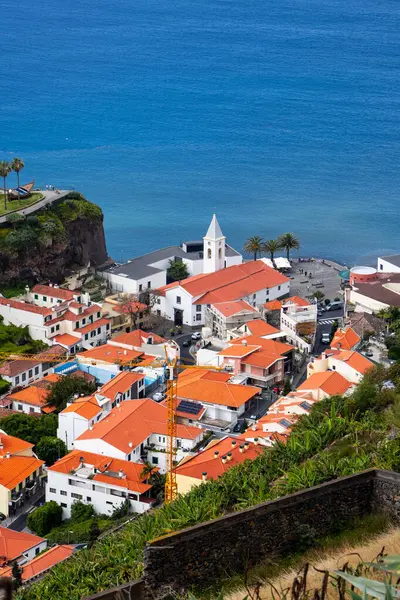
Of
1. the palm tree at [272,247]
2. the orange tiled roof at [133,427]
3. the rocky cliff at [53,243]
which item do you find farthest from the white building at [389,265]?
the orange tiled roof at [133,427]

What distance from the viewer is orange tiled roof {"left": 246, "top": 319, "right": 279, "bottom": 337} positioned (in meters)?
38.6

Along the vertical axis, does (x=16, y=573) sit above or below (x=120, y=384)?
above

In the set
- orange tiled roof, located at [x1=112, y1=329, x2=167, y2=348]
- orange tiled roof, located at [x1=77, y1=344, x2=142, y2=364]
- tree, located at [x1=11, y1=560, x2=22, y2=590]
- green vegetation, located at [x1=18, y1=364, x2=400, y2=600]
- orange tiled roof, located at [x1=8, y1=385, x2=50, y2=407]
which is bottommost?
orange tiled roof, located at [x1=8, y1=385, x2=50, y2=407]

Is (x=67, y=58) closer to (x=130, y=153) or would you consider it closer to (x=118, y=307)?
(x=130, y=153)

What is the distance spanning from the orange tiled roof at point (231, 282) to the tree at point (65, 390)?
8.65m

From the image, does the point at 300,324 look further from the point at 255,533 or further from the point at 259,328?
the point at 255,533

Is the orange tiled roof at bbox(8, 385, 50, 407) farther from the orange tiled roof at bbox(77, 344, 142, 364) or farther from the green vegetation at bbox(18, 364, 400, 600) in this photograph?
the green vegetation at bbox(18, 364, 400, 600)

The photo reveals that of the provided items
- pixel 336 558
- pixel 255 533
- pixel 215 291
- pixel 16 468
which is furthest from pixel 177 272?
pixel 336 558

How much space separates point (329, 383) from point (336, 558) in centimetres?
1954

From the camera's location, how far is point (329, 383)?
3114 centimetres

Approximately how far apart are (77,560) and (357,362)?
60.2 feet

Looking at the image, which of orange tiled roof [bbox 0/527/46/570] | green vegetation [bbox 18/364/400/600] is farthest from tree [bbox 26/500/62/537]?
green vegetation [bbox 18/364/400/600]

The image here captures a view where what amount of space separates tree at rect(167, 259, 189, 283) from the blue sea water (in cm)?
1105

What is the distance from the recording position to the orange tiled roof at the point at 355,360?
105 feet
